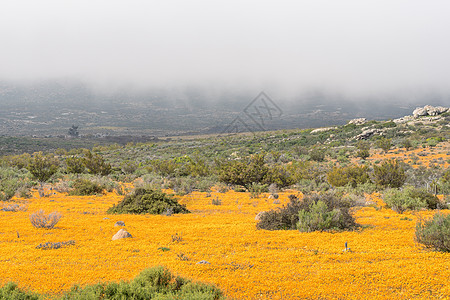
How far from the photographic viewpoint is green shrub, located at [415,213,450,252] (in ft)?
23.4

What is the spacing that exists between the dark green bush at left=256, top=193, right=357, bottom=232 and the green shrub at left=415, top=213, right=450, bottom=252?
2543mm

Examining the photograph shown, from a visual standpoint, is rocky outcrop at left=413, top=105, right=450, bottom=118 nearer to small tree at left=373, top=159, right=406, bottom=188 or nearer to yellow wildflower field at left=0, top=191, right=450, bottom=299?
small tree at left=373, top=159, right=406, bottom=188

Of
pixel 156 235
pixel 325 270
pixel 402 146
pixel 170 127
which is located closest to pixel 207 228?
pixel 156 235

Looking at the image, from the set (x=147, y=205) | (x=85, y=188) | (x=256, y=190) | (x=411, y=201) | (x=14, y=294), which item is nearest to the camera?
(x=14, y=294)

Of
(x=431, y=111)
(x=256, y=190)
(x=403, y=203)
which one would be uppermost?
(x=431, y=111)

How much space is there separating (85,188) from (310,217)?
16477 millimetres

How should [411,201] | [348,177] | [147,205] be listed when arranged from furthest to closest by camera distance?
[348,177], [147,205], [411,201]

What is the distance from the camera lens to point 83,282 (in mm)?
5879

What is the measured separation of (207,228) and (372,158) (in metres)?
33.0

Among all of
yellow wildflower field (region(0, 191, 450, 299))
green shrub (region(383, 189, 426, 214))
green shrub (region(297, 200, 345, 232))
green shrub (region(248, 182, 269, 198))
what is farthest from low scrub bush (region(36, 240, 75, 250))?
green shrub (region(383, 189, 426, 214))

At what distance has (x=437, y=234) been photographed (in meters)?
7.25

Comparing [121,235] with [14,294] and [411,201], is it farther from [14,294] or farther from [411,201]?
[411,201]

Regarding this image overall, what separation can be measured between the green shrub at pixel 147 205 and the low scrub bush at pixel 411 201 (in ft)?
31.4

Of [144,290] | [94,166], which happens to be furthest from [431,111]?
[144,290]
